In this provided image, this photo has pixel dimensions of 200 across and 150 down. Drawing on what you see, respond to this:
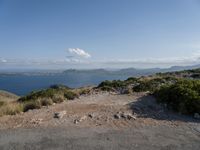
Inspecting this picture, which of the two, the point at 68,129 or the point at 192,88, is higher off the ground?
the point at 192,88

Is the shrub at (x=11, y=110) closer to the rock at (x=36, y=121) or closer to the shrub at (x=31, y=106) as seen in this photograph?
the shrub at (x=31, y=106)

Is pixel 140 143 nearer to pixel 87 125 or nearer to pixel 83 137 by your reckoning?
pixel 83 137

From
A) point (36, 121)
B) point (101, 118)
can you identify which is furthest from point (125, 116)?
point (36, 121)

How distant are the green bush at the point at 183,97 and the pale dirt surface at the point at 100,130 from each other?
0.55 m

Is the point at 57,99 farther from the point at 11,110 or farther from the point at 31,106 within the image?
the point at 11,110

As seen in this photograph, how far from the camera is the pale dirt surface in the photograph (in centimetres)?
670

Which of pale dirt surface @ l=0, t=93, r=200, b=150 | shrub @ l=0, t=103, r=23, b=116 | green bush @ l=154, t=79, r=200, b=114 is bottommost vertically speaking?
pale dirt surface @ l=0, t=93, r=200, b=150

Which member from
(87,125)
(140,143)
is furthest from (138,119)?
(140,143)

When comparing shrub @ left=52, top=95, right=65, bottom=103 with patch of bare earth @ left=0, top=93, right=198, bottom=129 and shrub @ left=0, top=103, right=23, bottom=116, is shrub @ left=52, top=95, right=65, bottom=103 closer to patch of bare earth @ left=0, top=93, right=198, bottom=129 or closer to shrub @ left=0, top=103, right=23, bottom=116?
patch of bare earth @ left=0, top=93, right=198, bottom=129

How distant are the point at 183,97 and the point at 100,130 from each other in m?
4.74

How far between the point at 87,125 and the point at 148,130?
6.57 ft

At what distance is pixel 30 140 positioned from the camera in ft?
23.2

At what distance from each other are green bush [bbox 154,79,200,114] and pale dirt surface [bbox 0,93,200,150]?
55 cm

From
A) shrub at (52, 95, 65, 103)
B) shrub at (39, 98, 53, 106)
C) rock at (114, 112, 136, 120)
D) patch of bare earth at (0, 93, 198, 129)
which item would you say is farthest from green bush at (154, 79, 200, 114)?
shrub at (39, 98, 53, 106)
